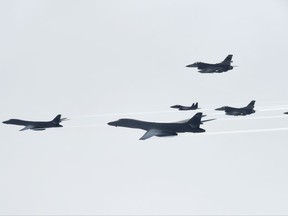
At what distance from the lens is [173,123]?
87.8 meters

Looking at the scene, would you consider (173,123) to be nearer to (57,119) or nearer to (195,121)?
(195,121)

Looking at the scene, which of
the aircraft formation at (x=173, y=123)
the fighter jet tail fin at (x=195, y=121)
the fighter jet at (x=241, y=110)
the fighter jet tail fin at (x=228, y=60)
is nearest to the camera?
the fighter jet tail fin at (x=195, y=121)

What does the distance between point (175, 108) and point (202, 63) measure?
16911 millimetres

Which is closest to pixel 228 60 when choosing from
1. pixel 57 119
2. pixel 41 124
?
pixel 57 119

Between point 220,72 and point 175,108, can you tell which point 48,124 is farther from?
point 220,72

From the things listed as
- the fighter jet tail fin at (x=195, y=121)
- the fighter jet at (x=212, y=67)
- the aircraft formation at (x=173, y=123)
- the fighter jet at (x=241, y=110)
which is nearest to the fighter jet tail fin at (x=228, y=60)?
the aircraft formation at (x=173, y=123)

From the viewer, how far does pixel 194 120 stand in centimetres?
8694

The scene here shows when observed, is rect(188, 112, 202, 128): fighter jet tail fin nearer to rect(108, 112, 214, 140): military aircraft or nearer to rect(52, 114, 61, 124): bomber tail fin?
rect(108, 112, 214, 140): military aircraft

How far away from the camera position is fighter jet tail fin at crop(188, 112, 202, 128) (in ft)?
285

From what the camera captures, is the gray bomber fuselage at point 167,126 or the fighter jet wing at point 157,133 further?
the gray bomber fuselage at point 167,126

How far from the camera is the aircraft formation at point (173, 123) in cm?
8712

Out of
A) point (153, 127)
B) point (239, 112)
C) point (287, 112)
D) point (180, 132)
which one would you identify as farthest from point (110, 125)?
point (287, 112)

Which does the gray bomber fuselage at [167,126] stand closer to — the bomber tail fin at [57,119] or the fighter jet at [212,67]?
the bomber tail fin at [57,119]

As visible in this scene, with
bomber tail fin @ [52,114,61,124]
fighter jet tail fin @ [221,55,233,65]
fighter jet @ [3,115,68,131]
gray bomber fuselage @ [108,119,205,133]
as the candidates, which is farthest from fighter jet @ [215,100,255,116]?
bomber tail fin @ [52,114,61,124]
